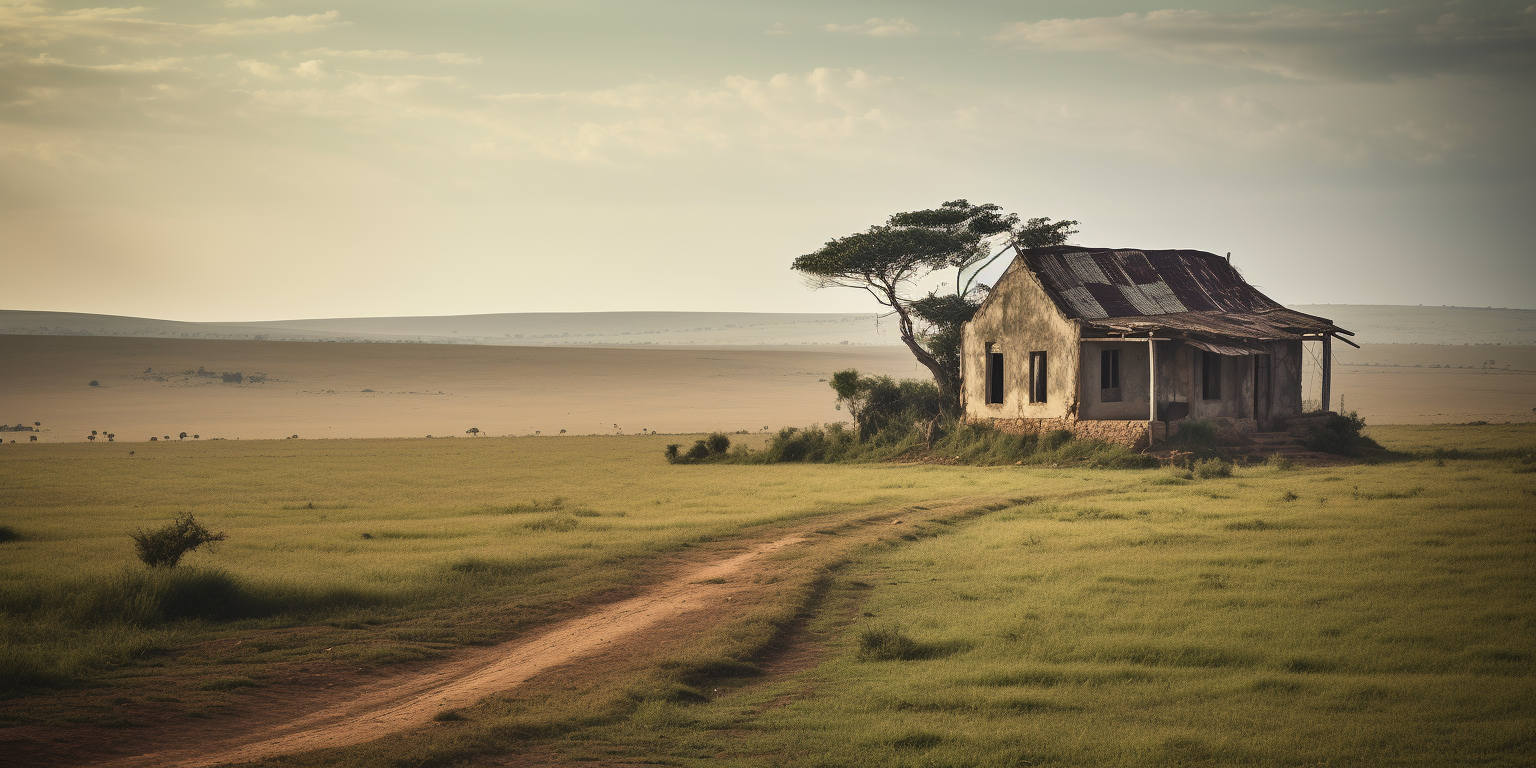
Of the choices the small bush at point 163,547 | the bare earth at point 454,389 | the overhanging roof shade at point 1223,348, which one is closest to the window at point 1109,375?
the overhanging roof shade at point 1223,348

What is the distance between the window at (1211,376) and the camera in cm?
3067

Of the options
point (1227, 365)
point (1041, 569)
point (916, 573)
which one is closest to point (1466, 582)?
point (1041, 569)

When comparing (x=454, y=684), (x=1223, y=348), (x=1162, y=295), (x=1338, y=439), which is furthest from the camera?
(x=1162, y=295)

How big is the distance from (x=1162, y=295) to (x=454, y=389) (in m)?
62.3

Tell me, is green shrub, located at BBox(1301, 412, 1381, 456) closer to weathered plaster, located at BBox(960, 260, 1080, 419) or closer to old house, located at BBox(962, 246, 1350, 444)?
old house, located at BBox(962, 246, 1350, 444)

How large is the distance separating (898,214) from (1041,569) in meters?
24.7

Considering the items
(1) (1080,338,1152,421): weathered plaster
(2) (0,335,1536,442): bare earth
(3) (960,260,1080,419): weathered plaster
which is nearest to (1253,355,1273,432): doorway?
(1) (1080,338,1152,421): weathered plaster

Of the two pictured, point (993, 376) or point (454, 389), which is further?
point (454, 389)

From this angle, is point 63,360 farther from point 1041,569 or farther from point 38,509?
point 1041,569

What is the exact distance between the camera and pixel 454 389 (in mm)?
83438

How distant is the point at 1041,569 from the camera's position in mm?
13750

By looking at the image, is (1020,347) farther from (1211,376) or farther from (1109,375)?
(1211,376)

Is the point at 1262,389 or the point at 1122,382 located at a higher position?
the point at 1122,382

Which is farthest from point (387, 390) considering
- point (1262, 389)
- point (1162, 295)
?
point (1262, 389)
